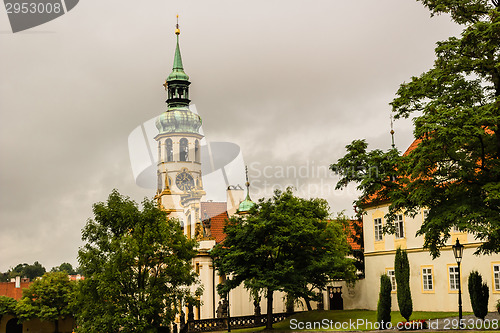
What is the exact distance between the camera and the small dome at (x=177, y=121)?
9400 centimetres

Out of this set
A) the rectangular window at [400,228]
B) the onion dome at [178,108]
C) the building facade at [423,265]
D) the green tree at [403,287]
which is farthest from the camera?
the onion dome at [178,108]

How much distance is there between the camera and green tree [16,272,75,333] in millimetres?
82000

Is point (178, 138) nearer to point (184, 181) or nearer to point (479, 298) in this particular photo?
point (184, 181)

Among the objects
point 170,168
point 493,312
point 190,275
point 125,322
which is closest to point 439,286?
point 493,312

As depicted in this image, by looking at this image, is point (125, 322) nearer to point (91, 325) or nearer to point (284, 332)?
point (91, 325)

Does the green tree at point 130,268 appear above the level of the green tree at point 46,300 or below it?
above

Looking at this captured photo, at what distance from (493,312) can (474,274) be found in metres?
6.17

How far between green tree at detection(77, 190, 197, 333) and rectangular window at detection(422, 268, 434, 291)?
45.5 ft

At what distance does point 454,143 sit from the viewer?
2144 centimetres

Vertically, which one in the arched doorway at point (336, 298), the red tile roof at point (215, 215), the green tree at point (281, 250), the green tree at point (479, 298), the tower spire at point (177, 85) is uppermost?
the tower spire at point (177, 85)

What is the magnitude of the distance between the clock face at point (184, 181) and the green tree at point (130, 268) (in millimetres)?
51441

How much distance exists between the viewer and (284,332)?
37.3 meters

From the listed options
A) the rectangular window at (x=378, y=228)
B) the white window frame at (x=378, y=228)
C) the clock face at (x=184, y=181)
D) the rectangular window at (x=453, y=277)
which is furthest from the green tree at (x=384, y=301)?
the clock face at (x=184, y=181)

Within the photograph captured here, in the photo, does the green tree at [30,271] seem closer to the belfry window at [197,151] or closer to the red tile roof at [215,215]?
the belfry window at [197,151]
